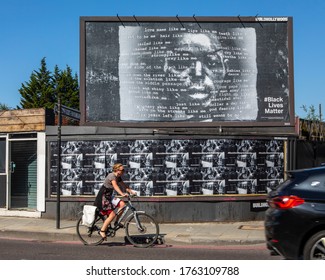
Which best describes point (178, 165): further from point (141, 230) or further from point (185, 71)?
point (141, 230)

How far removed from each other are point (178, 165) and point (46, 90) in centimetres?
5118

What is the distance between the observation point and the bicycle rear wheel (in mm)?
10438

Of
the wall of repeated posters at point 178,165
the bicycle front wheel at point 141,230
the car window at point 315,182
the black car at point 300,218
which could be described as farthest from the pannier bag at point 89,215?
the car window at point 315,182

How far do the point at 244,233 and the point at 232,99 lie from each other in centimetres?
477

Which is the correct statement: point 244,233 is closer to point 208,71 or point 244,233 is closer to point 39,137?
point 208,71

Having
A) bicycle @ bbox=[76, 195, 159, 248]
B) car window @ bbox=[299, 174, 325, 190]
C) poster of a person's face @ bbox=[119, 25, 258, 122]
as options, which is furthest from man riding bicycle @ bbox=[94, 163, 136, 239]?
poster of a person's face @ bbox=[119, 25, 258, 122]

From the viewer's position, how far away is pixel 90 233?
10.5m

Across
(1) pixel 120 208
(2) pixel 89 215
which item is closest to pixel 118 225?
(1) pixel 120 208

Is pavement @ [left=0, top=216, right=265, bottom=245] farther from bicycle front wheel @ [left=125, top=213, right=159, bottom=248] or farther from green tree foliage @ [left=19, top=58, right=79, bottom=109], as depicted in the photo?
green tree foliage @ [left=19, top=58, right=79, bottom=109]


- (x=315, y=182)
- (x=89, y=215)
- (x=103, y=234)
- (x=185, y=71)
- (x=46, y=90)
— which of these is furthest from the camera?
(x=46, y=90)

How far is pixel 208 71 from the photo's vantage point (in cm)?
1475
